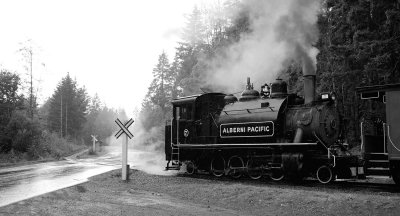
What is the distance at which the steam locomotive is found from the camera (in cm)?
1285

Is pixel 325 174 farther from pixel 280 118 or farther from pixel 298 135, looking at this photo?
pixel 280 118

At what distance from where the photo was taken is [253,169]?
14.6 m

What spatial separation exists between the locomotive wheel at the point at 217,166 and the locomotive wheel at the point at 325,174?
162 inches

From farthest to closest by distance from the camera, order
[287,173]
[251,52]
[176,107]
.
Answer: [251,52] → [176,107] → [287,173]

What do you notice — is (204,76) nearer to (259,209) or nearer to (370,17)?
(370,17)

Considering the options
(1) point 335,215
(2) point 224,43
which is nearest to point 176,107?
(1) point 335,215

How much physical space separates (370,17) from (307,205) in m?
14.5

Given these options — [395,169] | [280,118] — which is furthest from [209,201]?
[395,169]

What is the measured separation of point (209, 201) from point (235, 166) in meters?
5.09

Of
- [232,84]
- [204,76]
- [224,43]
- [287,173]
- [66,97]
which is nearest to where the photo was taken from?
[287,173]

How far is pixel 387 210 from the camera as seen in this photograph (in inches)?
323

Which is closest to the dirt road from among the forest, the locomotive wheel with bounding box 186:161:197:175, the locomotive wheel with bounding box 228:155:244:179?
the locomotive wheel with bounding box 228:155:244:179

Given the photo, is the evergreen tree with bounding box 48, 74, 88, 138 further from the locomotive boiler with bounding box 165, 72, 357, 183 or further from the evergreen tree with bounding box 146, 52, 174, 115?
the locomotive boiler with bounding box 165, 72, 357, 183

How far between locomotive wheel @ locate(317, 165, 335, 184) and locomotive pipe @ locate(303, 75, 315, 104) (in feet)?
7.88
